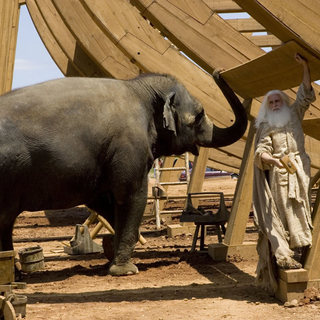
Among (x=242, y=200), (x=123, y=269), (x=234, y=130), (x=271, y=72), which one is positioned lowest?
(x=123, y=269)

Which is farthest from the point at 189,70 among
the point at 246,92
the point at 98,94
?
the point at 98,94

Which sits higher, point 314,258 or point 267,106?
point 267,106

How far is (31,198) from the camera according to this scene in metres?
6.20

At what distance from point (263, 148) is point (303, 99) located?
1.58 feet

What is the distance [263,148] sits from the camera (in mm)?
5398

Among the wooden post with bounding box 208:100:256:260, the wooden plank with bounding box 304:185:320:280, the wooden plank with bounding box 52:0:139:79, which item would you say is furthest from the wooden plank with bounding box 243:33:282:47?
the wooden plank with bounding box 304:185:320:280

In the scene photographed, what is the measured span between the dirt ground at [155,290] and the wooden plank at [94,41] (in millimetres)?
2713

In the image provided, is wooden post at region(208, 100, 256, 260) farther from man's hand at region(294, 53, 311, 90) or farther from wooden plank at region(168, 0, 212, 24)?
man's hand at region(294, 53, 311, 90)

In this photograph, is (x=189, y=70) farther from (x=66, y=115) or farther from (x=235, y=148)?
(x=235, y=148)

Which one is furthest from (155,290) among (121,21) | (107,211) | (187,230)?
(187,230)

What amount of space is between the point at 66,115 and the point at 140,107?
84cm

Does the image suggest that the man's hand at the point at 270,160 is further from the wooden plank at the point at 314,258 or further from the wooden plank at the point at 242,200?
the wooden plank at the point at 242,200

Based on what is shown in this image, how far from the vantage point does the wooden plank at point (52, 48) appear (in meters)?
13.3

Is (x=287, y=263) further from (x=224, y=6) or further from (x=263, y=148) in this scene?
(x=224, y=6)
